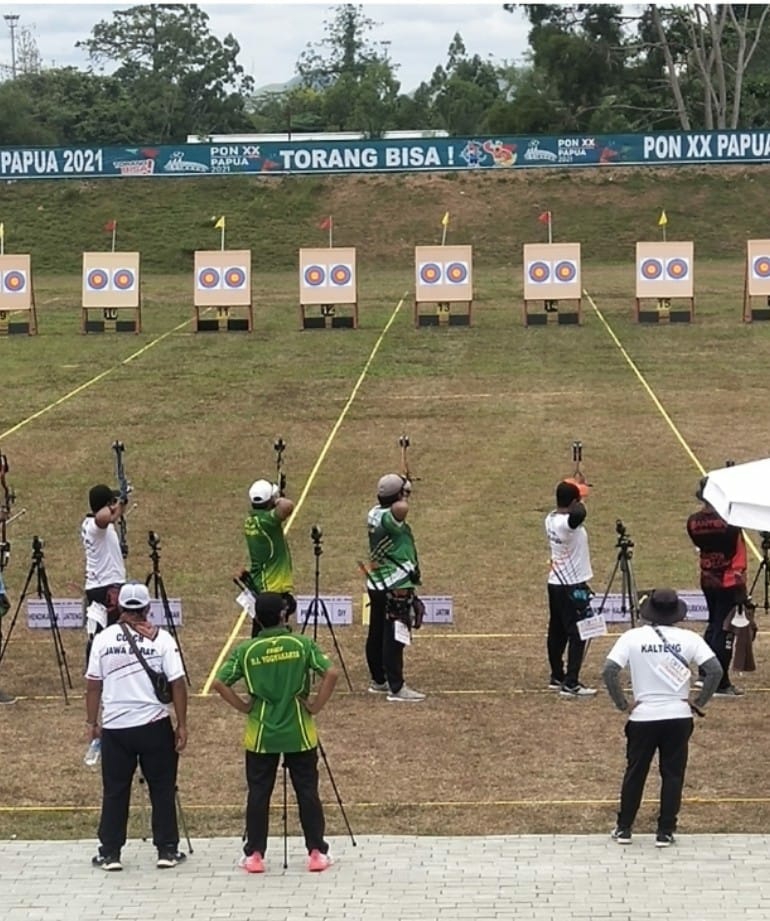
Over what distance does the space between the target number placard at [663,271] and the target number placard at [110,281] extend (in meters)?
10.2

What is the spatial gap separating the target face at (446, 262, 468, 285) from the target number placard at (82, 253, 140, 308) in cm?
635

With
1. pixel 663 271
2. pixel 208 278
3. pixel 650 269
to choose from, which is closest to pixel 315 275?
pixel 208 278

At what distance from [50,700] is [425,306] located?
25069mm

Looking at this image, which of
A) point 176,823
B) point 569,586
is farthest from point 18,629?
point 176,823

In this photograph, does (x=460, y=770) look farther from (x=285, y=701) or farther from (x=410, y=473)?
(x=410, y=473)

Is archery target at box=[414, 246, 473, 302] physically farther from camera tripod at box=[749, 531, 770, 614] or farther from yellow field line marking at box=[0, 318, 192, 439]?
camera tripod at box=[749, 531, 770, 614]

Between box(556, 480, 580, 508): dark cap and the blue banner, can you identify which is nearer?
box(556, 480, 580, 508): dark cap

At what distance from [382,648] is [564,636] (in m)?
1.30

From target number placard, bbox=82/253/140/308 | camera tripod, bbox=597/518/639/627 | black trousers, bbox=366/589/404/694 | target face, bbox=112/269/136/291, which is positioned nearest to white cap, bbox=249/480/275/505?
black trousers, bbox=366/589/404/694

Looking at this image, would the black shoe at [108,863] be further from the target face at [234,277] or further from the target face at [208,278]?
the target face at [234,277]

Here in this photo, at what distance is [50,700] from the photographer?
473 inches

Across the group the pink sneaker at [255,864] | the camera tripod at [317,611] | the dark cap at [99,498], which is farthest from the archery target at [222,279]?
the pink sneaker at [255,864]

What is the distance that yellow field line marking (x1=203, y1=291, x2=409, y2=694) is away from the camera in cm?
1295

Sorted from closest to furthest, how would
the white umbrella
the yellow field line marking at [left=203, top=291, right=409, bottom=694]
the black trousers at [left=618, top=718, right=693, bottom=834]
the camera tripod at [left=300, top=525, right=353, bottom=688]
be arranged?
the black trousers at [left=618, top=718, right=693, bottom=834] → the white umbrella → the camera tripod at [left=300, top=525, right=353, bottom=688] → the yellow field line marking at [left=203, top=291, right=409, bottom=694]
